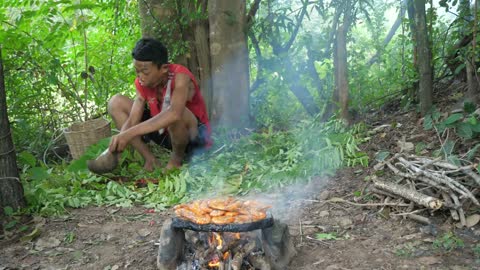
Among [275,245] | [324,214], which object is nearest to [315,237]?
[324,214]

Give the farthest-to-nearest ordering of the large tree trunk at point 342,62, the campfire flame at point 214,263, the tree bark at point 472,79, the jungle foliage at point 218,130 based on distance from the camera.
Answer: the large tree trunk at point 342,62
the jungle foliage at point 218,130
the tree bark at point 472,79
the campfire flame at point 214,263

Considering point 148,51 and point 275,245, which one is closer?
point 275,245

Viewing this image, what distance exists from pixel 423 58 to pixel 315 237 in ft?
7.11

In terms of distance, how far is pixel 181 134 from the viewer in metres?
4.75

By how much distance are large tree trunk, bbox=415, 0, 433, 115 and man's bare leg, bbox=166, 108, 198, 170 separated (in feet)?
7.15

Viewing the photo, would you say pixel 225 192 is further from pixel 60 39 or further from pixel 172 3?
pixel 60 39

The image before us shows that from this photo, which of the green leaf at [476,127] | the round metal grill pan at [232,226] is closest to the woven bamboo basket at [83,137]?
the round metal grill pan at [232,226]

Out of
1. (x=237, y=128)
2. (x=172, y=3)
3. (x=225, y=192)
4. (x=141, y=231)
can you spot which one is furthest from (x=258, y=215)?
(x=172, y=3)

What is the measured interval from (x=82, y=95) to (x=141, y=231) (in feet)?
11.5

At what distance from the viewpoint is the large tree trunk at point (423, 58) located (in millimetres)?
4371

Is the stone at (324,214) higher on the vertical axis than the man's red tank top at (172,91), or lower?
lower

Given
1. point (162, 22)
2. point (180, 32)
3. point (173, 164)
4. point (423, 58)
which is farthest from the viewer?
point (180, 32)

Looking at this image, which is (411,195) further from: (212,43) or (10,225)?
(212,43)

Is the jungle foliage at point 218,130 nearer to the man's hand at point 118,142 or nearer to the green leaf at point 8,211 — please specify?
the green leaf at point 8,211
